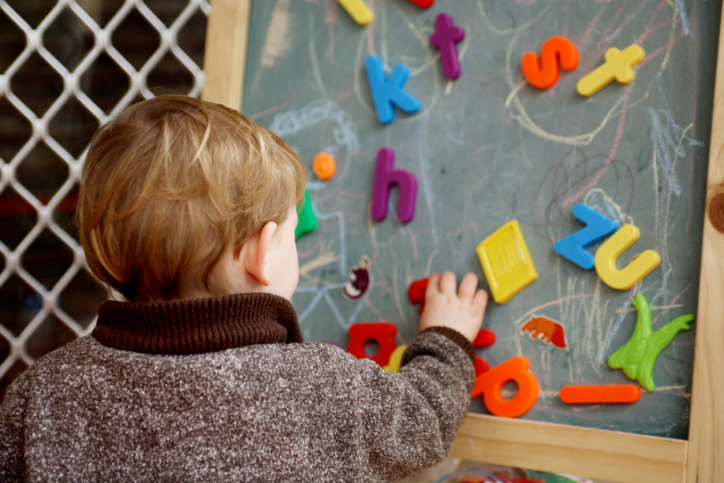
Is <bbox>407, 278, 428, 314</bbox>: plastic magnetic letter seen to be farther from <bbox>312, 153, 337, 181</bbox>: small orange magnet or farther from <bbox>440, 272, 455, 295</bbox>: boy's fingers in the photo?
<bbox>312, 153, 337, 181</bbox>: small orange magnet

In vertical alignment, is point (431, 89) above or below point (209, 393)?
above

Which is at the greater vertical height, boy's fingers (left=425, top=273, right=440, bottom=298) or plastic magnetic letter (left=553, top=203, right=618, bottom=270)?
plastic magnetic letter (left=553, top=203, right=618, bottom=270)

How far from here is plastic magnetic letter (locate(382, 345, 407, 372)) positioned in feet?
2.64

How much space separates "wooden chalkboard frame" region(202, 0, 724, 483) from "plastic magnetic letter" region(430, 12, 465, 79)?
1.05 feet

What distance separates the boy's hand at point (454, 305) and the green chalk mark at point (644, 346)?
17 centimetres

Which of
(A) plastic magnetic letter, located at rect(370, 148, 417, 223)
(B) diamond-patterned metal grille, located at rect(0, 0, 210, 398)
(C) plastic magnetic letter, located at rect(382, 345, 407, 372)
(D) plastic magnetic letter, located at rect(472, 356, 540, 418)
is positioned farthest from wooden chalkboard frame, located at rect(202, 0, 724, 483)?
(B) diamond-patterned metal grille, located at rect(0, 0, 210, 398)

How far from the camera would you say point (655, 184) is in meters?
0.69

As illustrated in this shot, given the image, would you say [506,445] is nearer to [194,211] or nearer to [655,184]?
[655,184]

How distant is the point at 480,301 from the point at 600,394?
183 mm

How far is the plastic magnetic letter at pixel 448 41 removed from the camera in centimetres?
81

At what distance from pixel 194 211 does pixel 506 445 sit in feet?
1.61

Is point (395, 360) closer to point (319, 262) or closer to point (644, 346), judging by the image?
point (319, 262)

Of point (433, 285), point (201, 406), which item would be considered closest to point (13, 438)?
point (201, 406)

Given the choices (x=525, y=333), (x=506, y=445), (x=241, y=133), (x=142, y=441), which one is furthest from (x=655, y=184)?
(x=142, y=441)
